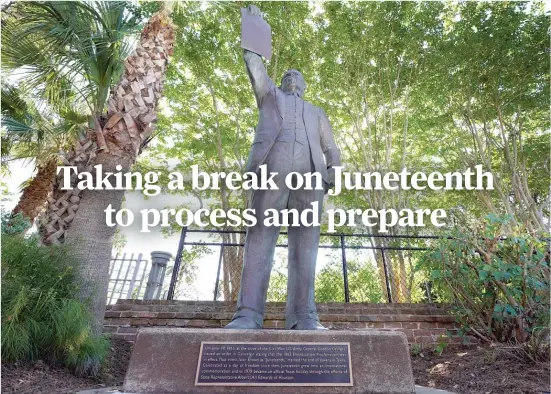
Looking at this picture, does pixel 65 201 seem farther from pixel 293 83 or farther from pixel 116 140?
pixel 293 83

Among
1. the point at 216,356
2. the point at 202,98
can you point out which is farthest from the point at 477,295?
the point at 202,98

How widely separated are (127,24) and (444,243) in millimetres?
5809

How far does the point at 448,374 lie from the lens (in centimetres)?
397

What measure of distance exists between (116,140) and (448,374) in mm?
4786

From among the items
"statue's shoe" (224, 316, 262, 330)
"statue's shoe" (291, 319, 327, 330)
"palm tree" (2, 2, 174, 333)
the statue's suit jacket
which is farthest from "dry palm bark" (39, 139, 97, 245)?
"statue's shoe" (291, 319, 327, 330)

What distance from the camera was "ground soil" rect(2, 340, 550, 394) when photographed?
3.12 meters

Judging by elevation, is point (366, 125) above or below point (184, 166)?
above

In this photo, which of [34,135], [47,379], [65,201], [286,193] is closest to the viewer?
[47,379]

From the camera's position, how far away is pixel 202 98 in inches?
447

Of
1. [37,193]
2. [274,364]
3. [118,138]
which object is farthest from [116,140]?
[37,193]

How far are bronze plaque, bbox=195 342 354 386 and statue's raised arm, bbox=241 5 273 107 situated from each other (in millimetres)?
2176

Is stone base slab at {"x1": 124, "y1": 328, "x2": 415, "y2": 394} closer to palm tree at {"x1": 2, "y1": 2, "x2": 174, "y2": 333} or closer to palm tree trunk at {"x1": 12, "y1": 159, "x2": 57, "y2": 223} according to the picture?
palm tree at {"x1": 2, "y1": 2, "x2": 174, "y2": 333}

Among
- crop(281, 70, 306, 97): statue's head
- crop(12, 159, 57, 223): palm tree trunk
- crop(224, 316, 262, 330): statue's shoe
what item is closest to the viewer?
crop(224, 316, 262, 330): statue's shoe

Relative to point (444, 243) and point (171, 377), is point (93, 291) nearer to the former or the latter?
point (171, 377)
